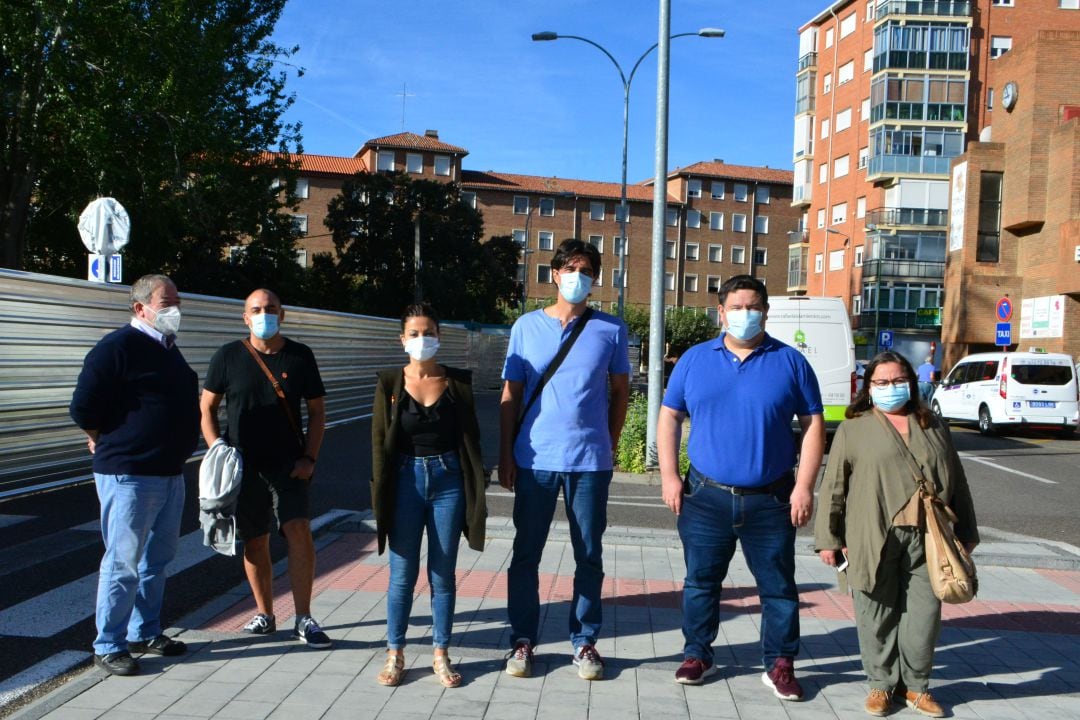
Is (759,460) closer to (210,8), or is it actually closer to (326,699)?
(326,699)

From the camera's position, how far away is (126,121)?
80.4 feet

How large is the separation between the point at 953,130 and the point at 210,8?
140ft

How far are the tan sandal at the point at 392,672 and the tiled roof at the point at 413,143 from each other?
281ft

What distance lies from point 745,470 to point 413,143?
86918mm

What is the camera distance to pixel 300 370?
5.06 meters

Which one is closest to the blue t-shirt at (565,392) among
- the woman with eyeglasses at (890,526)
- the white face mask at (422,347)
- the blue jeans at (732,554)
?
the white face mask at (422,347)

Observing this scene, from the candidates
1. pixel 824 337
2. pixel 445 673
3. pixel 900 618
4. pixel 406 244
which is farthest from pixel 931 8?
pixel 445 673

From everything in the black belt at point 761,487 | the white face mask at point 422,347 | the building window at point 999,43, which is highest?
the building window at point 999,43

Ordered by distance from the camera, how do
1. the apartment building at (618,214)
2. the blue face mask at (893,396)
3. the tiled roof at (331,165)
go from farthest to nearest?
the apartment building at (618,214) → the tiled roof at (331,165) → the blue face mask at (893,396)

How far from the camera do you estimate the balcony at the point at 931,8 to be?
55.2 metres

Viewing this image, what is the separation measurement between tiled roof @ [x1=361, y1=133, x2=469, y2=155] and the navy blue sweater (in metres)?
85.2

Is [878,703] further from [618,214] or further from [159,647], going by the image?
[618,214]

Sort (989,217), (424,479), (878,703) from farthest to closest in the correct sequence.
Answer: (989,217), (424,479), (878,703)

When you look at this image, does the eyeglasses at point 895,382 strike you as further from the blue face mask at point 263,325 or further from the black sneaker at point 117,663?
the black sneaker at point 117,663
